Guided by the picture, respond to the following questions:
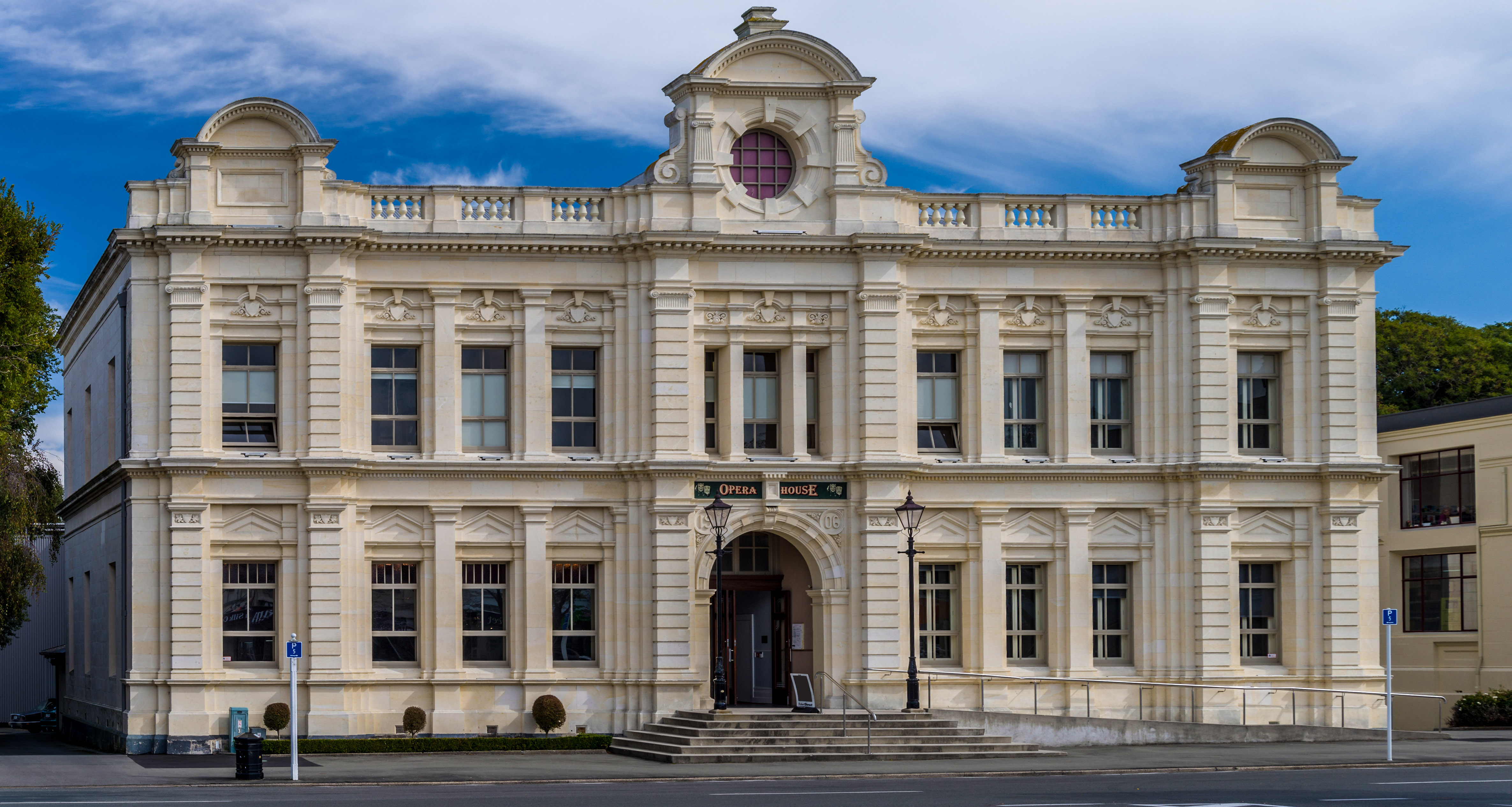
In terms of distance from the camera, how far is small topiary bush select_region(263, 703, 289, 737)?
36000 millimetres

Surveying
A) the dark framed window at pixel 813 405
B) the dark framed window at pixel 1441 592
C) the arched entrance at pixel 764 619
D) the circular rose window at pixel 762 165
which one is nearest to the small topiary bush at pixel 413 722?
the arched entrance at pixel 764 619

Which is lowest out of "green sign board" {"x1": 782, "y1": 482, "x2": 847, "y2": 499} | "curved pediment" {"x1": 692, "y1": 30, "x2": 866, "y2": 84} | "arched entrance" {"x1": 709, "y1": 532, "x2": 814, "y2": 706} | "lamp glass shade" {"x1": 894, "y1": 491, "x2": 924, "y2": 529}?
Result: "arched entrance" {"x1": 709, "y1": 532, "x2": 814, "y2": 706}

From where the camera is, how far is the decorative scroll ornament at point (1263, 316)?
133ft

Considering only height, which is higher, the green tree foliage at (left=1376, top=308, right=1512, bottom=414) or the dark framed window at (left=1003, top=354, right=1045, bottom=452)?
the green tree foliage at (left=1376, top=308, right=1512, bottom=414)

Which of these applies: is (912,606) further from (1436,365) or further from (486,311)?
(1436,365)

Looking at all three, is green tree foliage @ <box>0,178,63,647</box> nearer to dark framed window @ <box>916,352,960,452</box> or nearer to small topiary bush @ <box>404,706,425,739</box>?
small topiary bush @ <box>404,706,425,739</box>

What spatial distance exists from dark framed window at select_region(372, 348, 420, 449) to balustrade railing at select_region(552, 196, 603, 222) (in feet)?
14.0

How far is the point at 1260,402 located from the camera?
134 feet

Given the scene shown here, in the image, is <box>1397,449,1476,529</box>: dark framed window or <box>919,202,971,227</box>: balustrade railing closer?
<box>919,202,971,227</box>: balustrade railing

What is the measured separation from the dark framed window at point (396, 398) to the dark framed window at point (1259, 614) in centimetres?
1875

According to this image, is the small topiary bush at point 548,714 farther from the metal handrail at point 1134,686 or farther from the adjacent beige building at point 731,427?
the metal handrail at point 1134,686

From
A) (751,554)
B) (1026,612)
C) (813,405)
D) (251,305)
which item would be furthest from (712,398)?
(251,305)

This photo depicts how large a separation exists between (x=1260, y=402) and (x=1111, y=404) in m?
3.51

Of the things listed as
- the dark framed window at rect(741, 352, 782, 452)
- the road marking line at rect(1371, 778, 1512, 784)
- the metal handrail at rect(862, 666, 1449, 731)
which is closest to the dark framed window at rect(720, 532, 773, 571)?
the dark framed window at rect(741, 352, 782, 452)
